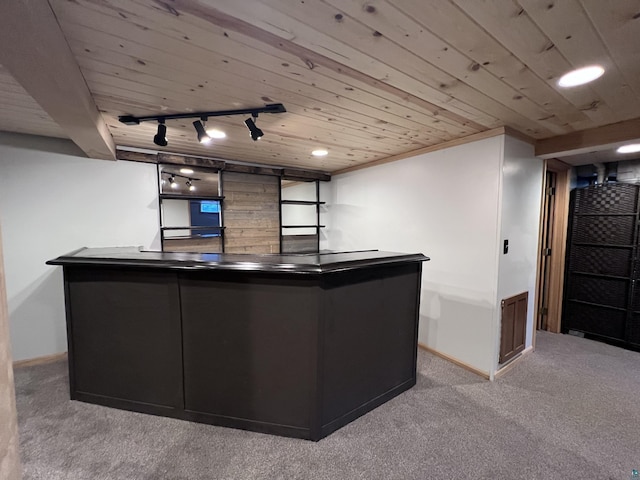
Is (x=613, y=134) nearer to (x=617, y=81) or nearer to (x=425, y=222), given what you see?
(x=617, y=81)

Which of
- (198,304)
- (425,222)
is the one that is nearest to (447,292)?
(425,222)

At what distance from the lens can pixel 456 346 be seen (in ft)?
9.18

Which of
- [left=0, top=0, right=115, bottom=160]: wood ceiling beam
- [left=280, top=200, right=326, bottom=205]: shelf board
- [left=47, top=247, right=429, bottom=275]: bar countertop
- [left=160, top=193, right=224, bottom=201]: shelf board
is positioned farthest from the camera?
[left=280, top=200, right=326, bottom=205]: shelf board

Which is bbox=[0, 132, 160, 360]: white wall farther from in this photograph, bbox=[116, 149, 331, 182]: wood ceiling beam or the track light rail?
the track light rail

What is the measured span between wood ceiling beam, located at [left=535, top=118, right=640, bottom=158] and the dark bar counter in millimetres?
1819

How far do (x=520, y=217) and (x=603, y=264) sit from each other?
1623 mm

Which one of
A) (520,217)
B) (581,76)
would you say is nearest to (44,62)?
(581,76)

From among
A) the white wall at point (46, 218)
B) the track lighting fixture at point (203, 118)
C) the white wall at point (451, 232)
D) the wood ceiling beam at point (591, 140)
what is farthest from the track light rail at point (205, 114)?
the wood ceiling beam at point (591, 140)

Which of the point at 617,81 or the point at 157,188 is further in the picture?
the point at 157,188

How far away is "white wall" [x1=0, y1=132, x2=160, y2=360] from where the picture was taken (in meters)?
2.58

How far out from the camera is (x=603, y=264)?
3.25 m

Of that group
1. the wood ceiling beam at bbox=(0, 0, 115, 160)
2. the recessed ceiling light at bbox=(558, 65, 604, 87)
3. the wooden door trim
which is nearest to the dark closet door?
the wooden door trim

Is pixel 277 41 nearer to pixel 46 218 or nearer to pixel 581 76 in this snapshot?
pixel 581 76

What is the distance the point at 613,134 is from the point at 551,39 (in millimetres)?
1694
